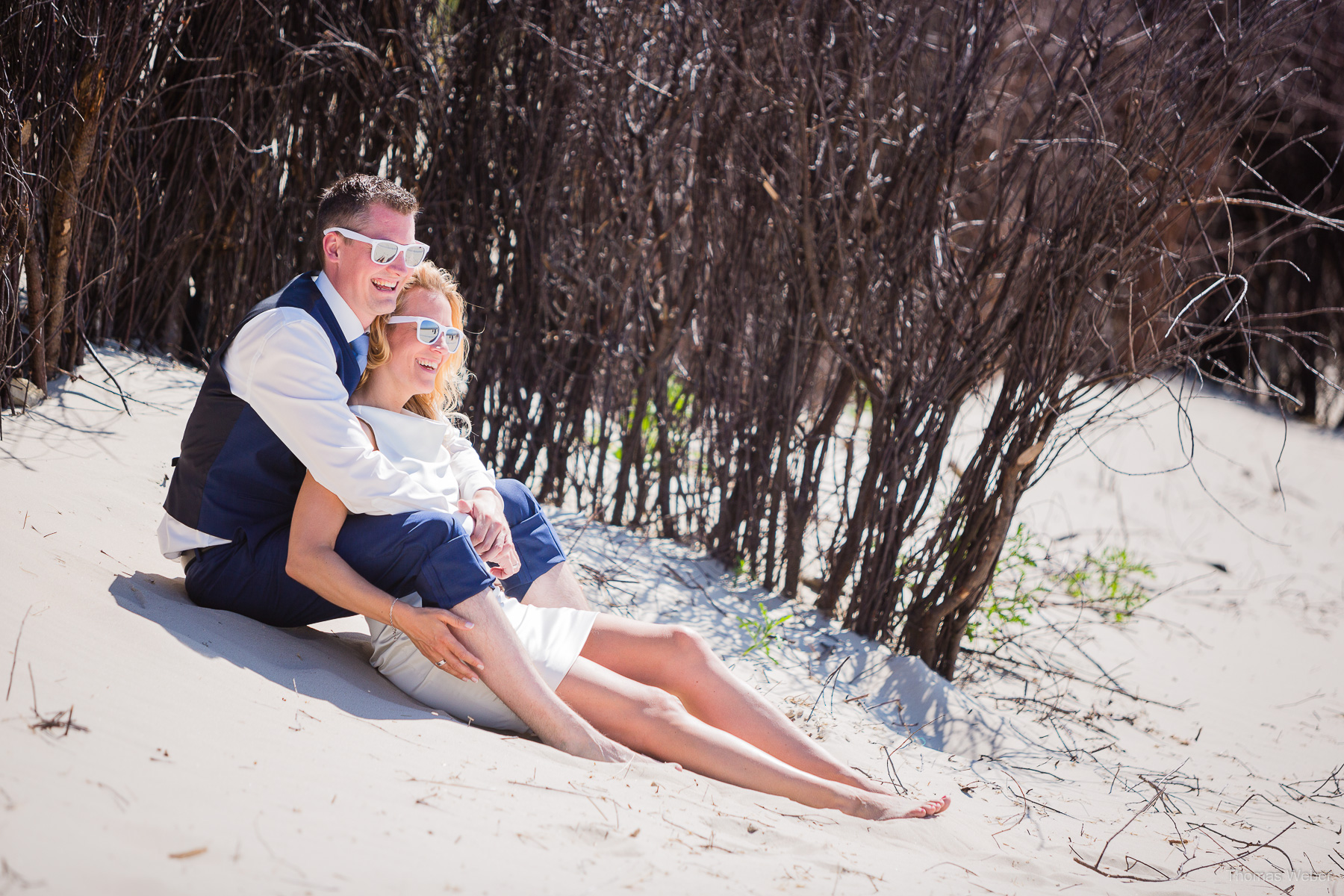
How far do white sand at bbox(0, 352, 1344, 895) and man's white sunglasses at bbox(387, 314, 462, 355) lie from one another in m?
0.81

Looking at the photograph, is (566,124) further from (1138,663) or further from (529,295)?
(1138,663)

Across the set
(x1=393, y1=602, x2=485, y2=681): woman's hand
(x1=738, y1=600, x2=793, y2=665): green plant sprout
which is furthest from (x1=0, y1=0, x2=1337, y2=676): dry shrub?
(x1=393, y1=602, x2=485, y2=681): woman's hand

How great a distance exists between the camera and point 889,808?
226 centimetres

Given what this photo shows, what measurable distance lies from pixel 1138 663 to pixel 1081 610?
391 millimetres

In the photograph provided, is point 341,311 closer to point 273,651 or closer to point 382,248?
point 382,248

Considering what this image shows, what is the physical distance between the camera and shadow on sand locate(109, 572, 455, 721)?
2.11m

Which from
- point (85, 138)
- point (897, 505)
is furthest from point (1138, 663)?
point (85, 138)

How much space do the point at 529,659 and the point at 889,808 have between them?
903 millimetres

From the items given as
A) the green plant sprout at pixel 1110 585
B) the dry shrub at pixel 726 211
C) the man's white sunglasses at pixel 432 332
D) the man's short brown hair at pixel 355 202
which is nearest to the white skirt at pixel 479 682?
the man's white sunglasses at pixel 432 332

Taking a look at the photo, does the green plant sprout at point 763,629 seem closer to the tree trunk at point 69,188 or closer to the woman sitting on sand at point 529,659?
the woman sitting on sand at point 529,659

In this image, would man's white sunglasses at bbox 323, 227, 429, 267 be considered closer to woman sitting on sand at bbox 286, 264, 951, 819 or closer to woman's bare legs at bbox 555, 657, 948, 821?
woman sitting on sand at bbox 286, 264, 951, 819

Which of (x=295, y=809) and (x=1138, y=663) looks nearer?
(x=295, y=809)

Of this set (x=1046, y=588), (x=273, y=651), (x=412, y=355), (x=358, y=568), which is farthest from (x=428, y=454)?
(x=1046, y=588)

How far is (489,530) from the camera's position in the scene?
240cm
